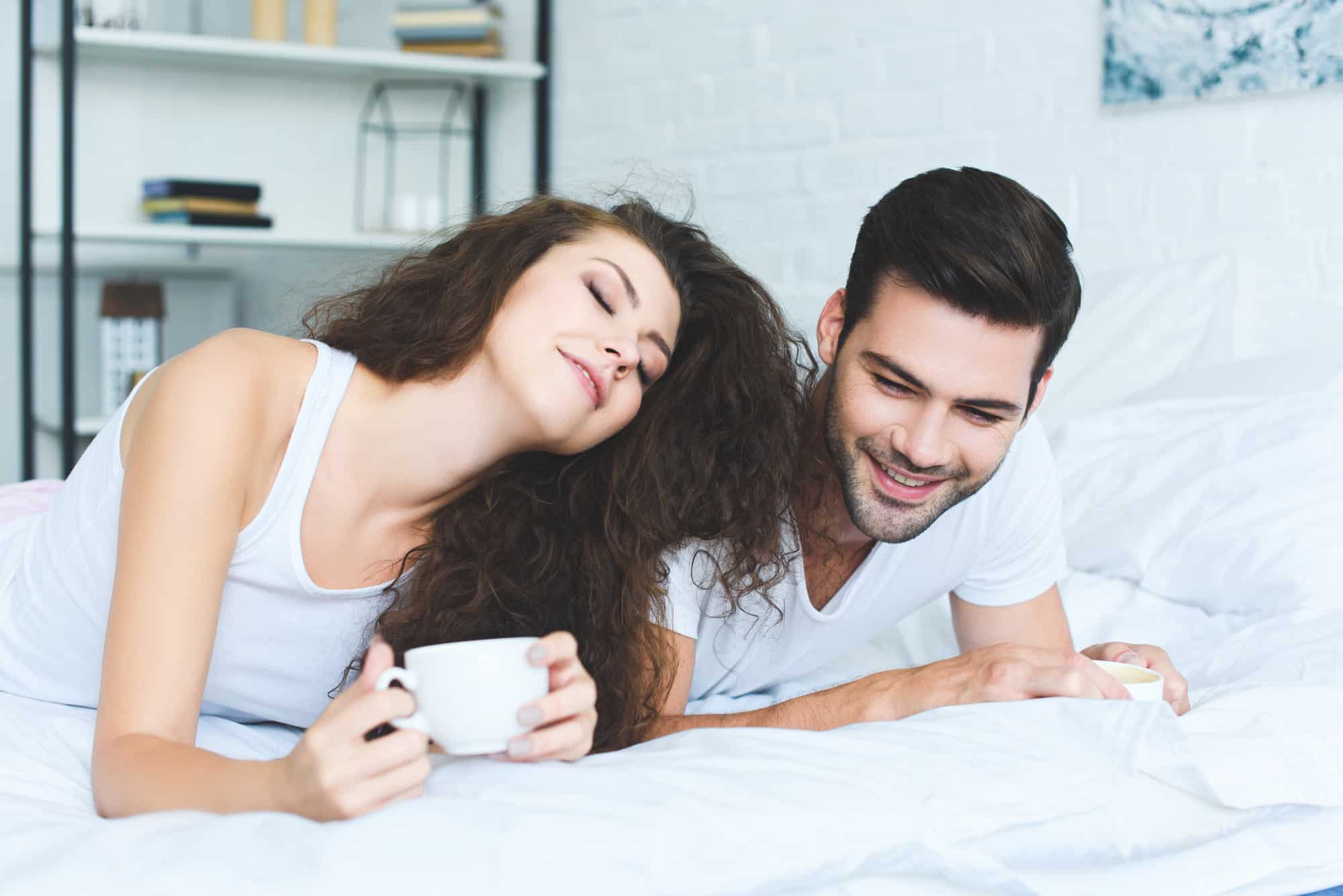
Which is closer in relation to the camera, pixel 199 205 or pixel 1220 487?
pixel 1220 487

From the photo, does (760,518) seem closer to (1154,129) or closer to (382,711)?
(382,711)

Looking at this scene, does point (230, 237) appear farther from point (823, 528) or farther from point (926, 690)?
point (926, 690)

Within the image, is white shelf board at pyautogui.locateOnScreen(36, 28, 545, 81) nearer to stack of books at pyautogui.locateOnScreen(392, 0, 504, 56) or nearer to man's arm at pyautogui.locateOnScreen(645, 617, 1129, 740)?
stack of books at pyautogui.locateOnScreen(392, 0, 504, 56)

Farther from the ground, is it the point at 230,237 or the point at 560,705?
the point at 230,237

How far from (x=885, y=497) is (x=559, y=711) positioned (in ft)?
1.71

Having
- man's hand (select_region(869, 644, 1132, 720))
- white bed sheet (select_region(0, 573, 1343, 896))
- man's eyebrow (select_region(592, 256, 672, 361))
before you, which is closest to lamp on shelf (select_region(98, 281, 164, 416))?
white bed sheet (select_region(0, 573, 1343, 896))

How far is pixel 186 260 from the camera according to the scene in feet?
11.8

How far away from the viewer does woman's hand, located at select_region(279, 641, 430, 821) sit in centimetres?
81

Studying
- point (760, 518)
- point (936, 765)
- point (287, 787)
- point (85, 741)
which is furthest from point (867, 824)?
point (85, 741)

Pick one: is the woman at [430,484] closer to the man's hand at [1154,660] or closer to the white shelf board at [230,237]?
the man's hand at [1154,660]

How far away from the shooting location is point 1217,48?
2121 mm

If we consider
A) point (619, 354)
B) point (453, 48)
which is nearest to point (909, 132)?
point (453, 48)

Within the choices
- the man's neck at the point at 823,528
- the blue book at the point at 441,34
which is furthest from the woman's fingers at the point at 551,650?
the blue book at the point at 441,34

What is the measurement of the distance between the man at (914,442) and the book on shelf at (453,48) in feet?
7.27
